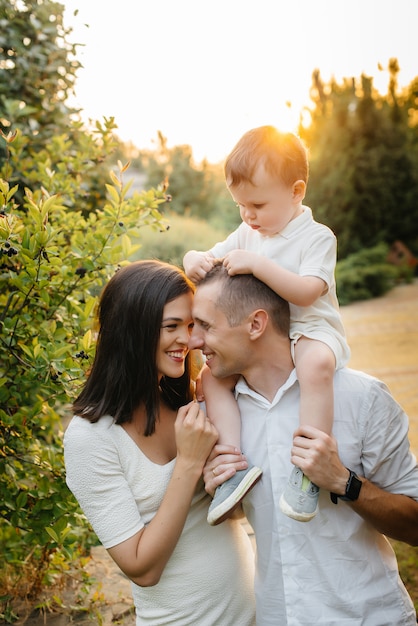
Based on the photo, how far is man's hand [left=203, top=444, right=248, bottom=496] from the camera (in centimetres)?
182

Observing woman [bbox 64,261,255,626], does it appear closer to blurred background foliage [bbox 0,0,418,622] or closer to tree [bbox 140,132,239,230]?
blurred background foliage [bbox 0,0,418,622]

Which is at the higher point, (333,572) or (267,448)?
(267,448)

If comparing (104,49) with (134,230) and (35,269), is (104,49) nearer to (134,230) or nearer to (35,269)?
(134,230)

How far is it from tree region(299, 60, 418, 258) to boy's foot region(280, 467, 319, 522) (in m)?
13.3

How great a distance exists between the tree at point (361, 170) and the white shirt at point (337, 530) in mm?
13174

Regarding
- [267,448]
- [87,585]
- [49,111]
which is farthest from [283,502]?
[49,111]

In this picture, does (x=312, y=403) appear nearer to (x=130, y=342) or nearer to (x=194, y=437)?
(x=194, y=437)

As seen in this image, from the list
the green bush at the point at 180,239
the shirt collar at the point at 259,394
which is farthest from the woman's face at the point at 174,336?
the green bush at the point at 180,239

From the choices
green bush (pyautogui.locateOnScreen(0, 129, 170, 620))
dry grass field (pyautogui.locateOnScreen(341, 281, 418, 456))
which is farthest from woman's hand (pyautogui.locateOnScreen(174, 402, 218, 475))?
dry grass field (pyautogui.locateOnScreen(341, 281, 418, 456))

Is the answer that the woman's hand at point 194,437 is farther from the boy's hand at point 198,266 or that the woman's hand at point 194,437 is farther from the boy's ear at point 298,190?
the boy's ear at point 298,190

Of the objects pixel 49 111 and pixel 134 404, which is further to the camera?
pixel 49 111

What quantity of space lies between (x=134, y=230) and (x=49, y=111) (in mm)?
1587

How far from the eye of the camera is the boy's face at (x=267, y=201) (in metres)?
2.01

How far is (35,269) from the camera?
2.19m
